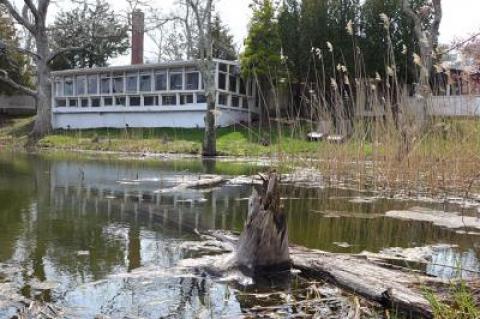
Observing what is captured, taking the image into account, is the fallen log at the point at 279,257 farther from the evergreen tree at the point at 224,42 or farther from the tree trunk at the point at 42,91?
the evergreen tree at the point at 224,42

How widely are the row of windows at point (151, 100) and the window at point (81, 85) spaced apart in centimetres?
41

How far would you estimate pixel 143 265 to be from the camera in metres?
4.41

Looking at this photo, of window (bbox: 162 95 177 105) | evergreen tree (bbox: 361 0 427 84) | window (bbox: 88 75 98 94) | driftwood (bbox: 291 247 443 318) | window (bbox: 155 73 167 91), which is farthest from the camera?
window (bbox: 88 75 98 94)

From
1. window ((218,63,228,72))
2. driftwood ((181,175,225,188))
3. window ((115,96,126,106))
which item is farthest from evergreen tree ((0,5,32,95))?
driftwood ((181,175,225,188))

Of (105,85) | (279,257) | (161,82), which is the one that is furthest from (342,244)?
(105,85)

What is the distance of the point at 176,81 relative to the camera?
94.9 ft

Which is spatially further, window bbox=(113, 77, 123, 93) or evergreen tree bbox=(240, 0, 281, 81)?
window bbox=(113, 77, 123, 93)

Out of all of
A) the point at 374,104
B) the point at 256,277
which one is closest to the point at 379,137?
the point at 374,104

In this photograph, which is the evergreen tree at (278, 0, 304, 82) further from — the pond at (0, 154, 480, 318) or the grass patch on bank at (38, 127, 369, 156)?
the pond at (0, 154, 480, 318)

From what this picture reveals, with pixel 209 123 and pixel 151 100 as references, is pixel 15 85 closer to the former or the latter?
pixel 151 100

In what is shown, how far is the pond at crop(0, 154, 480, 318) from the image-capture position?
3.54m

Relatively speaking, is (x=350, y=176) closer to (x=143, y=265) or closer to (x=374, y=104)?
(x=374, y=104)

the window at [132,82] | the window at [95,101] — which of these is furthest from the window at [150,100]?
the window at [95,101]

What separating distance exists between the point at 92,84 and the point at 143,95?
4.25 m
